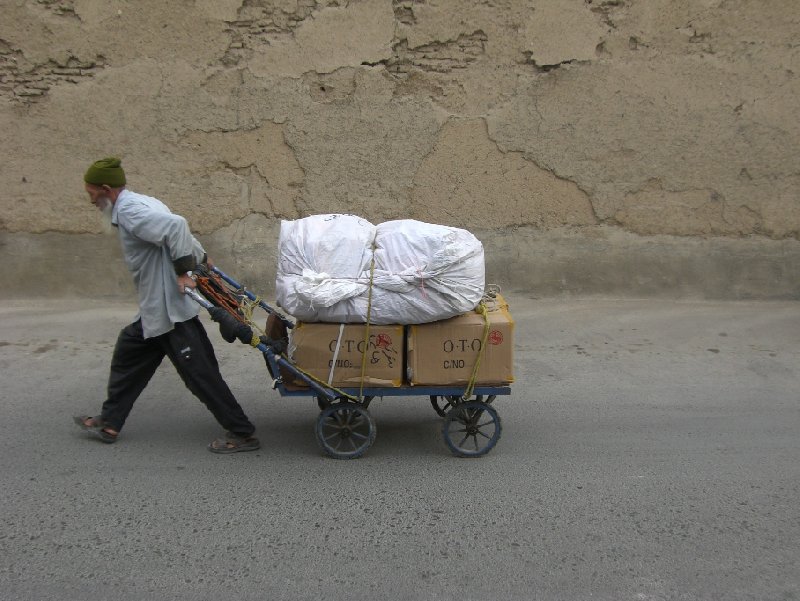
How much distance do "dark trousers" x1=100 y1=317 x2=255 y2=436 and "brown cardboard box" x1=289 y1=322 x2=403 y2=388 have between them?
55 centimetres

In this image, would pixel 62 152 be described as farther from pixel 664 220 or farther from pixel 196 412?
pixel 664 220

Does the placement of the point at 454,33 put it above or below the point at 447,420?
above

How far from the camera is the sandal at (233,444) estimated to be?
4.37 m

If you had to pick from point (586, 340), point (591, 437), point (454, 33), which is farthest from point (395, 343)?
point (454, 33)

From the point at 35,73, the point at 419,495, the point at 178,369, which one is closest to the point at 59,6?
the point at 35,73

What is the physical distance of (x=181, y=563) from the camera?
3.21m

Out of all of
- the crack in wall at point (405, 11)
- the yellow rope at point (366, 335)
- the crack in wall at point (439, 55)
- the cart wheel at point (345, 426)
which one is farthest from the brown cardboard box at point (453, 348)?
the crack in wall at point (405, 11)

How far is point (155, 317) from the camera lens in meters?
4.18

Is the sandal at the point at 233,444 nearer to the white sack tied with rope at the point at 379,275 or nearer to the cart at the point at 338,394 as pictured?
the cart at the point at 338,394

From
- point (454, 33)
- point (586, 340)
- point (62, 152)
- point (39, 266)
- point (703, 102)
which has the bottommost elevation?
point (586, 340)

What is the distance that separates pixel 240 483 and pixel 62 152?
16.1 feet

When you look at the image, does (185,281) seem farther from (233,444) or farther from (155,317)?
(233,444)

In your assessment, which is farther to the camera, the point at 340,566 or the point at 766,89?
the point at 766,89

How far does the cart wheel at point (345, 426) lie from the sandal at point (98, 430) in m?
1.28
